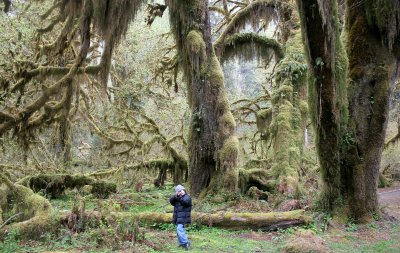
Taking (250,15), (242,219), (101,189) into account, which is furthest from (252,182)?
(250,15)

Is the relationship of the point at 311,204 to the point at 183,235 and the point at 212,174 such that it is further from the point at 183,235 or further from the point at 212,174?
the point at 183,235

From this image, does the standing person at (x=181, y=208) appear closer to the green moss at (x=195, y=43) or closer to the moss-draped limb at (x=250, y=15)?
the green moss at (x=195, y=43)

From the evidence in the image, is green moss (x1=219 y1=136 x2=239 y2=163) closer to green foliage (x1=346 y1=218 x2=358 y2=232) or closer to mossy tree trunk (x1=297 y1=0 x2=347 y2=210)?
mossy tree trunk (x1=297 y1=0 x2=347 y2=210)

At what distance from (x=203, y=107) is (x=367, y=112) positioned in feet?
15.9

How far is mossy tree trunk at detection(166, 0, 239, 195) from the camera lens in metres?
13.1

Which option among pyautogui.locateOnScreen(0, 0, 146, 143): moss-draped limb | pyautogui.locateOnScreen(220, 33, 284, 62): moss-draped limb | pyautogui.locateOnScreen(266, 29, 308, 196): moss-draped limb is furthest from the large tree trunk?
pyautogui.locateOnScreen(220, 33, 284, 62): moss-draped limb

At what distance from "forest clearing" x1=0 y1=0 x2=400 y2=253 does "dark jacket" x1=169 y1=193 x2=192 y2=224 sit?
1.1 inches

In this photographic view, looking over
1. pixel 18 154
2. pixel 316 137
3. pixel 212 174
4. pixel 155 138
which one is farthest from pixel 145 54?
pixel 316 137

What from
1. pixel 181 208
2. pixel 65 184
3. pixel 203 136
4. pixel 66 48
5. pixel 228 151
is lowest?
pixel 181 208

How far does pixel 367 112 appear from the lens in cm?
1048

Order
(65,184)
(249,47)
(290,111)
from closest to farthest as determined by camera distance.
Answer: (65,184)
(290,111)
(249,47)

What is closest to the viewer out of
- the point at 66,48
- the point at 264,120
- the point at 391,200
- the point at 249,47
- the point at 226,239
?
the point at 226,239

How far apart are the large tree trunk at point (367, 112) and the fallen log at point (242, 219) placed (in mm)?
1581

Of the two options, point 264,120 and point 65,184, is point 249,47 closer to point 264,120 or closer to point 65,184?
point 264,120
